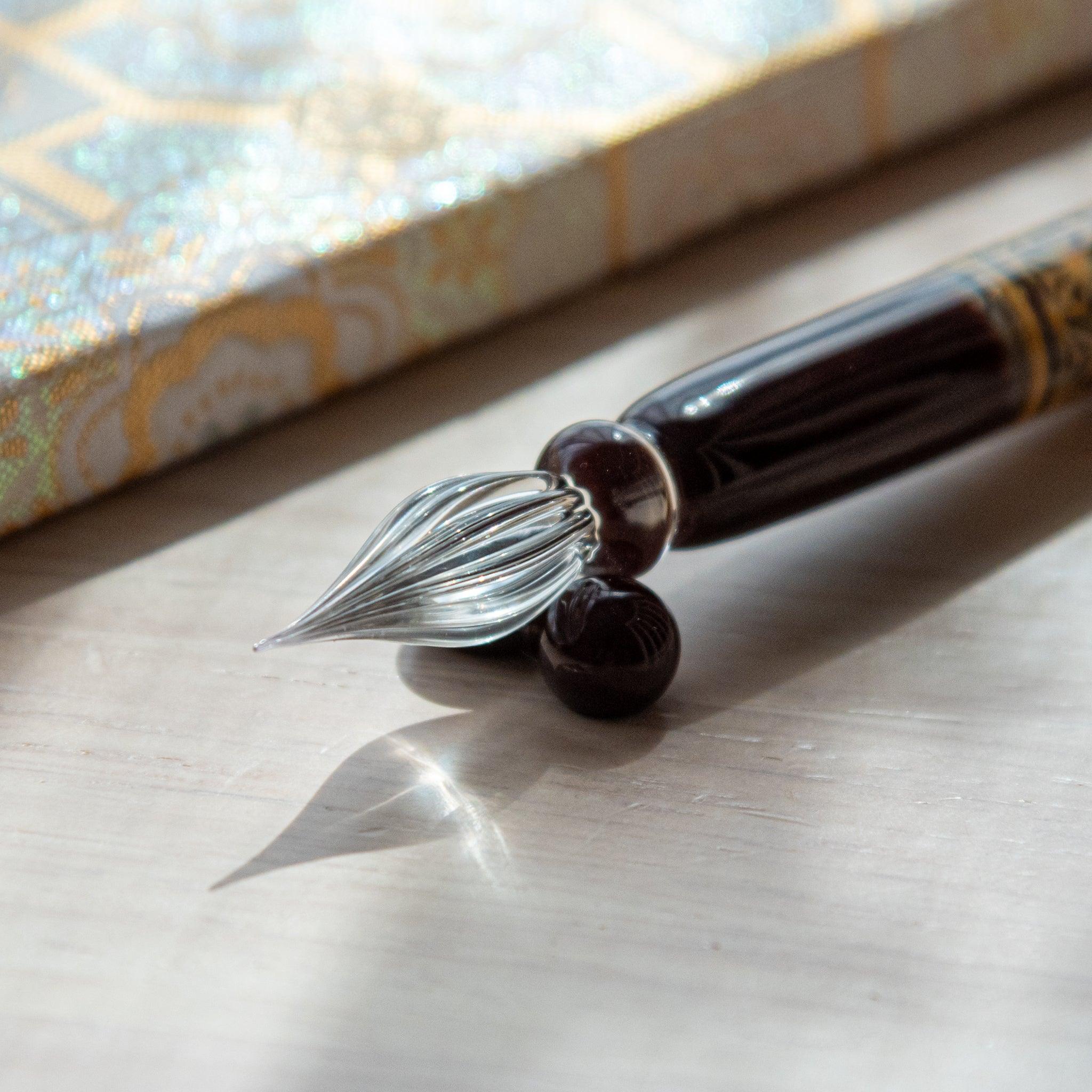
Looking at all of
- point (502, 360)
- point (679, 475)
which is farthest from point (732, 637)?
point (502, 360)

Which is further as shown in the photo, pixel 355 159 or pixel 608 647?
pixel 355 159

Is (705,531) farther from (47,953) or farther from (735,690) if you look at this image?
(47,953)

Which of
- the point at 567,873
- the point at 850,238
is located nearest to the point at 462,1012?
the point at 567,873

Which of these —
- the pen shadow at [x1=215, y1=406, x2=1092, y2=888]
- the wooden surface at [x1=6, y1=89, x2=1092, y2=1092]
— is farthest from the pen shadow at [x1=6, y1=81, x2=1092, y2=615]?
the pen shadow at [x1=215, y1=406, x2=1092, y2=888]

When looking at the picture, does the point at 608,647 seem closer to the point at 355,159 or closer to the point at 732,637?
the point at 732,637

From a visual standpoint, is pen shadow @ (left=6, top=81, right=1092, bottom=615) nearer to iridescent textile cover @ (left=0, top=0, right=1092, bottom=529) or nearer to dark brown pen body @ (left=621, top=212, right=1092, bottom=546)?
iridescent textile cover @ (left=0, top=0, right=1092, bottom=529)
